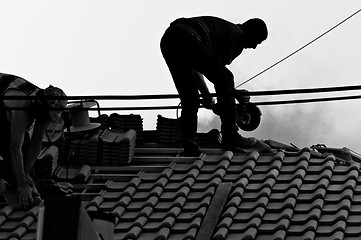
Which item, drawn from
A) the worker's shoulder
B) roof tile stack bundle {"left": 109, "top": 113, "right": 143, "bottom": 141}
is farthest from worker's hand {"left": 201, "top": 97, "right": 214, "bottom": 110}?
roof tile stack bundle {"left": 109, "top": 113, "right": 143, "bottom": 141}

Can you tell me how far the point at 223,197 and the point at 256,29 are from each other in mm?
1622

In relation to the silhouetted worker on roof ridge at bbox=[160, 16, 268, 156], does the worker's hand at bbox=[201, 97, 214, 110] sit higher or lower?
lower

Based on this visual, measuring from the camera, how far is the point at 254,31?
41.7 feet

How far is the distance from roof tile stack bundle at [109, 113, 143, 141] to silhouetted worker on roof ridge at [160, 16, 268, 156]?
212cm

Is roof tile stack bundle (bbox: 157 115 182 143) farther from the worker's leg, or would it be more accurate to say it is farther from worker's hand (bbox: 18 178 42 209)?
worker's hand (bbox: 18 178 42 209)

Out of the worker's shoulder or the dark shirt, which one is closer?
the worker's shoulder

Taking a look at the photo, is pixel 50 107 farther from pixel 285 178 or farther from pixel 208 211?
pixel 285 178

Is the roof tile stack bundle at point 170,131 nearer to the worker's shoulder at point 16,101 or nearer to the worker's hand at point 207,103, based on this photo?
the worker's hand at point 207,103

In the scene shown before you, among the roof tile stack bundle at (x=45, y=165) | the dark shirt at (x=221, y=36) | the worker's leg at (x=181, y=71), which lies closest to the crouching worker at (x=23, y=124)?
the roof tile stack bundle at (x=45, y=165)

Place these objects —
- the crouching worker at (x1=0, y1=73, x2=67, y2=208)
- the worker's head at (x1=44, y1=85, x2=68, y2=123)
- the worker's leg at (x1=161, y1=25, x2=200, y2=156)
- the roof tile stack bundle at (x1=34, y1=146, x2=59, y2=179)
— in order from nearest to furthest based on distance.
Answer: the worker's head at (x1=44, y1=85, x2=68, y2=123) → the crouching worker at (x1=0, y1=73, x2=67, y2=208) → the worker's leg at (x1=161, y1=25, x2=200, y2=156) → the roof tile stack bundle at (x1=34, y1=146, x2=59, y2=179)

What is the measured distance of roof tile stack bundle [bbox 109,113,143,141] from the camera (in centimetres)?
1507

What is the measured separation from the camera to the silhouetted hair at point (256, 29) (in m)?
12.7

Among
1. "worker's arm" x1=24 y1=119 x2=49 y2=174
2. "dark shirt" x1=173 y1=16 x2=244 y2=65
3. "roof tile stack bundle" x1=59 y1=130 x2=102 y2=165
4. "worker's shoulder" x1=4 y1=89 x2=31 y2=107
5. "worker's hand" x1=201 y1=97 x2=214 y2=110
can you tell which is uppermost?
"dark shirt" x1=173 y1=16 x2=244 y2=65

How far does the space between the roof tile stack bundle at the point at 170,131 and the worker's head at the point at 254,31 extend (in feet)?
7.19
